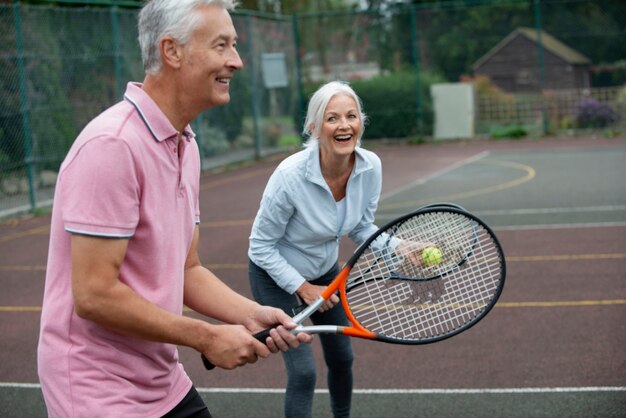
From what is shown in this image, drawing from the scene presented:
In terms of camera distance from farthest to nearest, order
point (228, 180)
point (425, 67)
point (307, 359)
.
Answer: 1. point (425, 67)
2. point (228, 180)
3. point (307, 359)

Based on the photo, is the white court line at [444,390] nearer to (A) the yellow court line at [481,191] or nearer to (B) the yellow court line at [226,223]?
(B) the yellow court line at [226,223]

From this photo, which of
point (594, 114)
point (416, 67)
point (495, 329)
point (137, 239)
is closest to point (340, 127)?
point (137, 239)

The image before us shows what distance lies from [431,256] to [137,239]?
1634 mm

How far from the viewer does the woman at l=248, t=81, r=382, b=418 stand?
4.18 m

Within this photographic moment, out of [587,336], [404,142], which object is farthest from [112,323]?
[404,142]

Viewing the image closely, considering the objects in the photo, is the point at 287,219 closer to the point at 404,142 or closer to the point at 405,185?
the point at 405,185

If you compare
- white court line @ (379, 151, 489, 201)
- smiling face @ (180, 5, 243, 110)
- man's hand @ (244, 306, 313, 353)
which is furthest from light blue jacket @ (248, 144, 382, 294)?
white court line @ (379, 151, 489, 201)

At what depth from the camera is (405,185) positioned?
15094mm

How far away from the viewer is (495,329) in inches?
264

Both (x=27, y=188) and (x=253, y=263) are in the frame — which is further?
(x=27, y=188)

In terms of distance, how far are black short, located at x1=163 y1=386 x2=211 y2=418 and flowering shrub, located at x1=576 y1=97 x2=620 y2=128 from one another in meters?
20.1

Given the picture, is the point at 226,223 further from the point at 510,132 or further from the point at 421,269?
the point at 510,132

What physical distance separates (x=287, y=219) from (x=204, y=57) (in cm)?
186

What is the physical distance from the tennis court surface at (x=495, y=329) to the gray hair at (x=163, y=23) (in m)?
3.17
